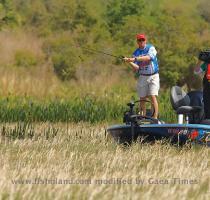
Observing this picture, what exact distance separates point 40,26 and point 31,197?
28126 millimetres

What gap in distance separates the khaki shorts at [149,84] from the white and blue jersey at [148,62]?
7 cm

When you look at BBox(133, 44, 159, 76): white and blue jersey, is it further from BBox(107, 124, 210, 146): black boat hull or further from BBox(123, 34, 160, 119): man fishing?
BBox(107, 124, 210, 146): black boat hull

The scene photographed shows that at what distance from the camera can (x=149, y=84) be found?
1102 cm

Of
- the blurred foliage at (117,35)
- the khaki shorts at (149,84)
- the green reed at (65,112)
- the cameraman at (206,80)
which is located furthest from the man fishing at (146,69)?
the blurred foliage at (117,35)

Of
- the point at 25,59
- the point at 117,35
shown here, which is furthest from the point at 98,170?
the point at 25,59

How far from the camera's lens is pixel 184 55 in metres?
25.2

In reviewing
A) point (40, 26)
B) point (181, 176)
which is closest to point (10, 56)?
point (40, 26)

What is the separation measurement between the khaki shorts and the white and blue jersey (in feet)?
0.23

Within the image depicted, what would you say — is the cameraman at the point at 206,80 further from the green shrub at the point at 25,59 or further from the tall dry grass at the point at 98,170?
the green shrub at the point at 25,59

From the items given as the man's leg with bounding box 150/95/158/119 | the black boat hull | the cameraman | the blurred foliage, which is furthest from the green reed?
the blurred foliage

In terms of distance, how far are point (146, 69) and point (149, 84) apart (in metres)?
0.22

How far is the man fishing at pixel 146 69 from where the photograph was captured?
10.8m

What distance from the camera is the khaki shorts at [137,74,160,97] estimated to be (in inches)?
433

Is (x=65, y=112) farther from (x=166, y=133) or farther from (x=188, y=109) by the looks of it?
(x=166, y=133)
